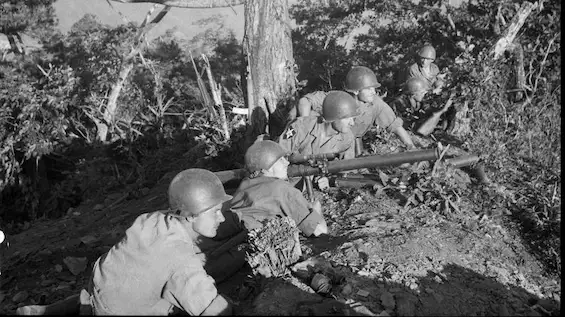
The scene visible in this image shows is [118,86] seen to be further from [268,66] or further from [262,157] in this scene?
[262,157]

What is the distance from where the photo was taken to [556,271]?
4.84 meters

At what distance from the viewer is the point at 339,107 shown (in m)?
6.21

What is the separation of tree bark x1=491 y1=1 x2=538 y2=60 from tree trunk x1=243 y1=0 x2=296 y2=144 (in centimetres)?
320

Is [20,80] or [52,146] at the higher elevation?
[20,80]

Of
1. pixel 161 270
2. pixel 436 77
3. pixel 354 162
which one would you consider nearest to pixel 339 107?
pixel 354 162

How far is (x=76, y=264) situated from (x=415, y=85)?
5775 mm

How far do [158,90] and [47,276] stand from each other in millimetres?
5323

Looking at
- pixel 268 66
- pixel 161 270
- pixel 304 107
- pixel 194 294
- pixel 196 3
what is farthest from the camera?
pixel 196 3

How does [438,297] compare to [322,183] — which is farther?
[322,183]

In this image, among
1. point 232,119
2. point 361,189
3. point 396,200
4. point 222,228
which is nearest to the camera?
point 222,228

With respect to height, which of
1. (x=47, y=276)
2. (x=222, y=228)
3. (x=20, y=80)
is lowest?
(x=47, y=276)

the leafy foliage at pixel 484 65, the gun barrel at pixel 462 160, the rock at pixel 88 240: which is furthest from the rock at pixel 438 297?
the rock at pixel 88 240

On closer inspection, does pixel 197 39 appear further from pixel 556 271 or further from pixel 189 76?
pixel 556 271

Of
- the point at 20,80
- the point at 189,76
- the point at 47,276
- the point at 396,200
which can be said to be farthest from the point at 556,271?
the point at 20,80
